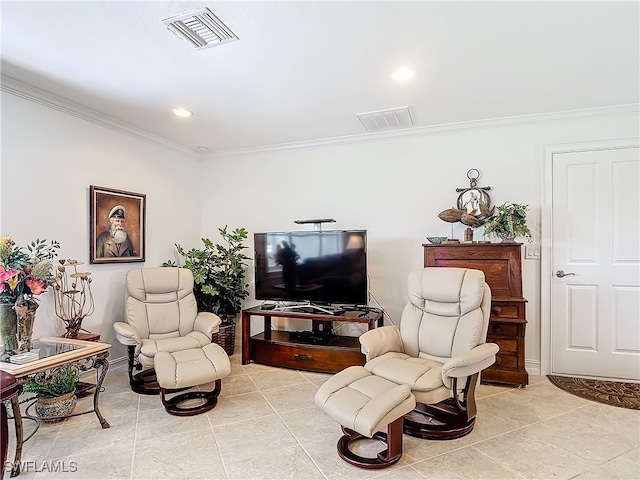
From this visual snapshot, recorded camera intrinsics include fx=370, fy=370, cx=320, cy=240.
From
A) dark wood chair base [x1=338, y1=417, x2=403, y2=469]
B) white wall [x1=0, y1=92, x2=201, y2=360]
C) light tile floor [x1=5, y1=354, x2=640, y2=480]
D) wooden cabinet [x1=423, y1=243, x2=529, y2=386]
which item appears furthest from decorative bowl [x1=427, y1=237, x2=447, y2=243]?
white wall [x1=0, y1=92, x2=201, y2=360]

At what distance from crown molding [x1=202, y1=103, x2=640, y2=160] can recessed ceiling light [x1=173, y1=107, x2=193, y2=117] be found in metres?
1.24

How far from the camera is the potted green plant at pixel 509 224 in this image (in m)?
3.33

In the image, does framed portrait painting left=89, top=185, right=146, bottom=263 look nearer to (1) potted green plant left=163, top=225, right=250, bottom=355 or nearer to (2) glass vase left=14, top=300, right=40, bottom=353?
(1) potted green plant left=163, top=225, right=250, bottom=355

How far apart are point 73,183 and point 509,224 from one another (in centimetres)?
392

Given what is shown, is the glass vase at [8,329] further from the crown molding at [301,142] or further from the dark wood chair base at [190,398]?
the crown molding at [301,142]

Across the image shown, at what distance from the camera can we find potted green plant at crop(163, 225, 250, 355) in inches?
163

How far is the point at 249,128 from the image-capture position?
3.90 meters

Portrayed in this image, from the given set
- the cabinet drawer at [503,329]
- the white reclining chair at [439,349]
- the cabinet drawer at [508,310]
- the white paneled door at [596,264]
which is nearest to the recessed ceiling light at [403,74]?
the white reclining chair at [439,349]

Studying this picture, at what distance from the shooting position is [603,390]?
123 inches

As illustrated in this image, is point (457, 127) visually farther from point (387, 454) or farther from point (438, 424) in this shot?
point (387, 454)

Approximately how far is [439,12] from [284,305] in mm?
3079

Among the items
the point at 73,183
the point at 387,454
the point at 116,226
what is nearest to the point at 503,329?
the point at 387,454

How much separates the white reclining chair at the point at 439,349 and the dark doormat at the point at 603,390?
3.55ft

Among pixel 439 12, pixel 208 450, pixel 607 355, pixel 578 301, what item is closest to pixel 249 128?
pixel 439 12
